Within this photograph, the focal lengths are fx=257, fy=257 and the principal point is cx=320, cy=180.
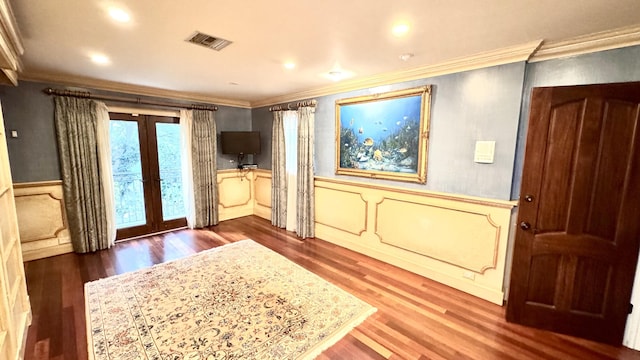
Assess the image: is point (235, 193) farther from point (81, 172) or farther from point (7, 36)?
point (7, 36)

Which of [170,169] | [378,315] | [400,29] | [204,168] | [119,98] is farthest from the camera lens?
[204,168]

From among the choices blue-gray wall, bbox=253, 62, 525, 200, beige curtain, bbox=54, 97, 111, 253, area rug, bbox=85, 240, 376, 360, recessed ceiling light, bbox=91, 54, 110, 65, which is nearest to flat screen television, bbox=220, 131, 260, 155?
beige curtain, bbox=54, 97, 111, 253

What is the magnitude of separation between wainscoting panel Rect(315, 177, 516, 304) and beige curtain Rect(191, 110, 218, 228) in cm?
233

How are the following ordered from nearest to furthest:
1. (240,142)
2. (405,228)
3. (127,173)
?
(405,228) → (127,173) → (240,142)

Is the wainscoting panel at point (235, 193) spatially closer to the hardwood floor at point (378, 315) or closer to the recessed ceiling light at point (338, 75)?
the hardwood floor at point (378, 315)

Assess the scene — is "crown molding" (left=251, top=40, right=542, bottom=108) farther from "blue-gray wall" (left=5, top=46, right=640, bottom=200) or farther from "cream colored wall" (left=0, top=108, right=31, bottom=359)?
"cream colored wall" (left=0, top=108, right=31, bottom=359)

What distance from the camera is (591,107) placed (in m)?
1.94

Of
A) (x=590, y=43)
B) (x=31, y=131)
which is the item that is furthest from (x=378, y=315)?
(x=31, y=131)

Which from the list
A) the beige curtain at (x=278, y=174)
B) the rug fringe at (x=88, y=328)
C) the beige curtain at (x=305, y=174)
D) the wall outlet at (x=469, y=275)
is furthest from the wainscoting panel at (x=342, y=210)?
the rug fringe at (x=88, y=328)

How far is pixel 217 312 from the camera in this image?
2357mm

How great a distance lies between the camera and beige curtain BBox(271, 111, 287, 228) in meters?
4.67

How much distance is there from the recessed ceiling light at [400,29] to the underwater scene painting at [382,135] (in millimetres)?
1076

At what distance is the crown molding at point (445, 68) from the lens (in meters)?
2.25

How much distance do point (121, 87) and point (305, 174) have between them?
10.0ft
